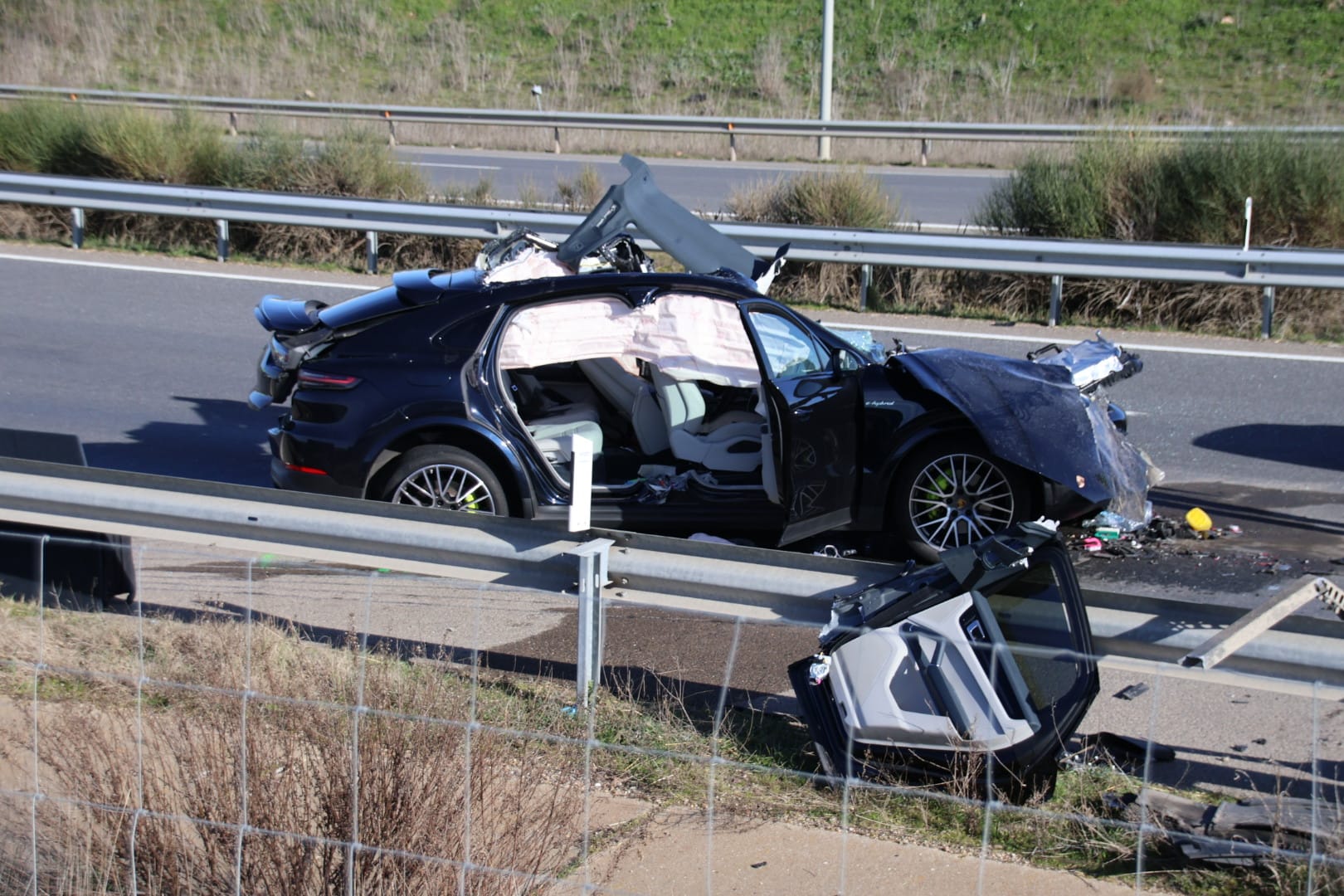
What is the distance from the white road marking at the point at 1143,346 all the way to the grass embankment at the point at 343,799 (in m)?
7.46

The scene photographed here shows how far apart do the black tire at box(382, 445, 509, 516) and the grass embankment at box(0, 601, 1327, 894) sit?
215 cm

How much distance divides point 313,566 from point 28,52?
31585 mm

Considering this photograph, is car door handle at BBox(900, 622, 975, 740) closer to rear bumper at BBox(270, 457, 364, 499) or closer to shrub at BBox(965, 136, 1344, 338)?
rear bumper at BBox(270, 457, 364, 499)

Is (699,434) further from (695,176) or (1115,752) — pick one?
(695,176)

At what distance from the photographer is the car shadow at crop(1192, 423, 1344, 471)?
29.4ft

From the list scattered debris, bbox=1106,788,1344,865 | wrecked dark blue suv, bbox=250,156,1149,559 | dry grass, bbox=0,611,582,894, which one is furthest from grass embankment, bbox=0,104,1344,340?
dry grass, bbox=0,611,582,894

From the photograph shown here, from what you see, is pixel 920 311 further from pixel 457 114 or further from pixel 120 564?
pixel 457 114

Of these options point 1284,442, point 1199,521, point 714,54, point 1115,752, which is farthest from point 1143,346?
point 714,54

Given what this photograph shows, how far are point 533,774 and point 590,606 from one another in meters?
1.26

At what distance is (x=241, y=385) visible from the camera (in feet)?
34.3

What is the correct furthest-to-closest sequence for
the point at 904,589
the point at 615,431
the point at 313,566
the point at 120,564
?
the point at 615,431 < the point at 313,566 < the point at 120,564 < the point at 904,589

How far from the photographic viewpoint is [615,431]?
7.78 metres

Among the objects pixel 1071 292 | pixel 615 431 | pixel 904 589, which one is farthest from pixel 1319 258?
pixel 904 589

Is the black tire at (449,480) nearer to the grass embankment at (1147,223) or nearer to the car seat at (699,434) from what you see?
the car seat at (699,434)
